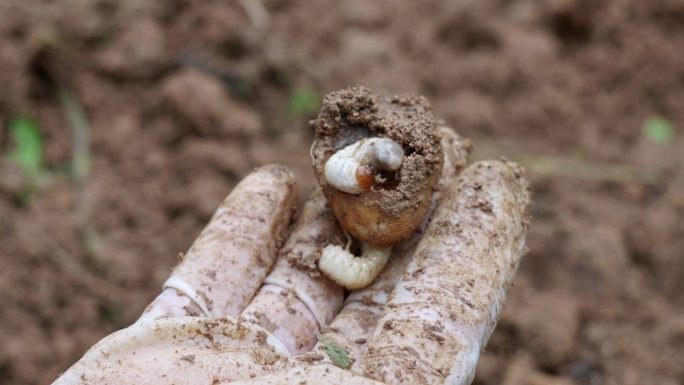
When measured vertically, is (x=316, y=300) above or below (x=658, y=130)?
below

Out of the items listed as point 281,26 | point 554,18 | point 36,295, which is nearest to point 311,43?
point 281,26

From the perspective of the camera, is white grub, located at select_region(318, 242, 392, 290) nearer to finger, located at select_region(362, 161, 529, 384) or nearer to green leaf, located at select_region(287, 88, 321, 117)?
finger, located at select_region(362, 161, 529, 384)

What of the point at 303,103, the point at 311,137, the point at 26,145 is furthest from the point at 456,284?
the point at 26,145

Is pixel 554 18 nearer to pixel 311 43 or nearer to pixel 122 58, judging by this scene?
pixel 311 43

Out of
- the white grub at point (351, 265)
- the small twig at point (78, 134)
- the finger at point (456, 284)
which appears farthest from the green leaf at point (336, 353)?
the small twig at point (78, 134)

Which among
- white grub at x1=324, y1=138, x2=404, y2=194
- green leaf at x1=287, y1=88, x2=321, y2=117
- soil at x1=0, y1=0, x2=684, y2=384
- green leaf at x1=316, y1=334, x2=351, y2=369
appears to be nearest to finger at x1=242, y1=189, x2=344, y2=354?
green leaf at x1=316, y1=334, x2=351, y2=369

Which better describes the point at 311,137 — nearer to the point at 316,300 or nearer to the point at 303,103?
the point at 303,103

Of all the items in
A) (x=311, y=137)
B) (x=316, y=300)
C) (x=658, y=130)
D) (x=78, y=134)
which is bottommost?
(x=316, y=300)

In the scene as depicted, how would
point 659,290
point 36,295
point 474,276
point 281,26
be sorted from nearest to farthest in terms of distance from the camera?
point 474,276, point 36,295, point 659,290, point 281,26
